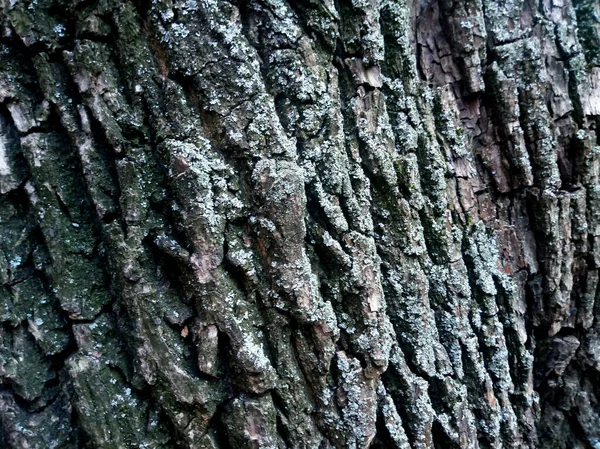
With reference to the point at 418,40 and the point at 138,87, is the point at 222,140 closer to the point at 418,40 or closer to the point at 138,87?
the point at 138,87

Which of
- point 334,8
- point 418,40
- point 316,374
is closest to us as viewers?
point 316,374

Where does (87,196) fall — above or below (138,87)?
below

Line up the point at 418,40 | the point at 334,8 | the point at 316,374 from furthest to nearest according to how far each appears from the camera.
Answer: the point at 418,40, the point at 334,8, the point at 316,374

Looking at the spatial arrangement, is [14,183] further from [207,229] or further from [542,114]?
[542,114]

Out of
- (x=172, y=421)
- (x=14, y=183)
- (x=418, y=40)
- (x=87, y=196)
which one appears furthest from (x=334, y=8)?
(x=172, y=421)

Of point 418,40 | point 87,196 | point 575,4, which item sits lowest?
point 87,196

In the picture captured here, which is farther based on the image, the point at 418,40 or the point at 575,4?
the point at 575,4
